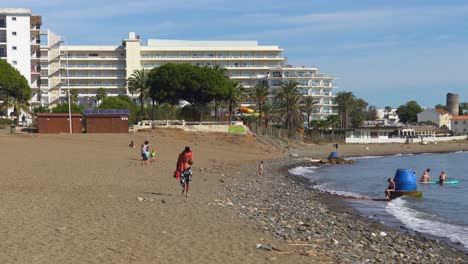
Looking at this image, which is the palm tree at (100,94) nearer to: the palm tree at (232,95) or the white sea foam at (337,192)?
the palm tree at (232,95)

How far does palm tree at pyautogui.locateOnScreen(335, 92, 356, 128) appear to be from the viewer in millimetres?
114938

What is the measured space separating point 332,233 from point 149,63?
362 feet

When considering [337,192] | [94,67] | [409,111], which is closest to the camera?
[337,192]

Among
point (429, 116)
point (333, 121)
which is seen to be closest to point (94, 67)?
point (333, 121)

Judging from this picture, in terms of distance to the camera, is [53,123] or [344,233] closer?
[344,233]

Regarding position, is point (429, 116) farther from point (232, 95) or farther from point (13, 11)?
point (13, 11)

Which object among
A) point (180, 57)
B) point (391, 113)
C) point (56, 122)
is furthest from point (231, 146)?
point (391, 113)

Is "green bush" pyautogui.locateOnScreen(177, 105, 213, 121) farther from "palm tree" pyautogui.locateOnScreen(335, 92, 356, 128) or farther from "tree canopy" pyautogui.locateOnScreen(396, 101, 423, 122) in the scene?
"tree canopy" pyautogui.locateOnScreen(396, 101, 423, 122)

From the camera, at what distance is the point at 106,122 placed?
5931 centimetres

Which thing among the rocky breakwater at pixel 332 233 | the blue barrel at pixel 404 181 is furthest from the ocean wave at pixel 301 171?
the rocky breakwater at pixel 332 233

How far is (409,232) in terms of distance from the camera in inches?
652

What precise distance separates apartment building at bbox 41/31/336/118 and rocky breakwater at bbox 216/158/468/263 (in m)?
99.0

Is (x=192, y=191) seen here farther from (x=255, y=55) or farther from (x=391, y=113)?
(x=391, y=113)

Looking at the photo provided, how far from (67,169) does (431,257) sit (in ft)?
63.4
